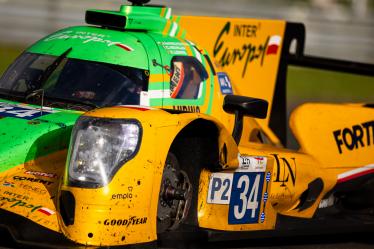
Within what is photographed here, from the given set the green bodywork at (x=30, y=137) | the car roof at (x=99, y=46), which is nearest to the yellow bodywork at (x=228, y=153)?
the car roof at (x=99, y=46)

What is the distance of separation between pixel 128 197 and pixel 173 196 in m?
0.59

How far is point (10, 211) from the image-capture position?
6.39 metres

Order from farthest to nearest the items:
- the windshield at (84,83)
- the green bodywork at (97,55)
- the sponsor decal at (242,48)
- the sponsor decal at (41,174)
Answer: the sponsor decal at (242,48)
the windshield at (84,83)
the green bodywork at (97,55)
the sponsor decal at (41,174)

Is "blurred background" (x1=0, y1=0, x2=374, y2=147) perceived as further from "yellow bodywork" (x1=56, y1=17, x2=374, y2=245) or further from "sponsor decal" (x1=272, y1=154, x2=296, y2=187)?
"sponsor decal" (x1=272, y1=154, x2=296, y2=187)

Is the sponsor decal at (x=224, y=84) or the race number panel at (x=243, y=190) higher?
the sponsor decal at (x=224, y=84)

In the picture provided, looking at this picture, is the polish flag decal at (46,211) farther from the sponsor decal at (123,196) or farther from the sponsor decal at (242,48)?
the sponsor decal at (242,48)

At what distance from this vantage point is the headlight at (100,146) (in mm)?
6246

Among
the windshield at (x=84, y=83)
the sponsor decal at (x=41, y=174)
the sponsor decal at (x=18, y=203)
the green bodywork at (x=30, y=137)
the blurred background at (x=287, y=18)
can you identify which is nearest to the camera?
the sponsor decal at (x=18, y=203)

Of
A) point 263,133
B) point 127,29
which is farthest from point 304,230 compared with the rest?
point 127,29

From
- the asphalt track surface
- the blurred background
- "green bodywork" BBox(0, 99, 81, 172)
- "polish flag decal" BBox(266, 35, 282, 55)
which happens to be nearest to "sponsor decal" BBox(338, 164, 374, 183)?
the asphalt track surface

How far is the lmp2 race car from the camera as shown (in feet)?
20.6

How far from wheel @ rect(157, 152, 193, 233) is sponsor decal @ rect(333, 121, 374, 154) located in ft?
7.60

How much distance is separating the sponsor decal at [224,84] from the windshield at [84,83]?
903 mm

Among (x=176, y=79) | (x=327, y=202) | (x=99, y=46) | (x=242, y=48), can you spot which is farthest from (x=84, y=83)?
(x=242, y=48)
